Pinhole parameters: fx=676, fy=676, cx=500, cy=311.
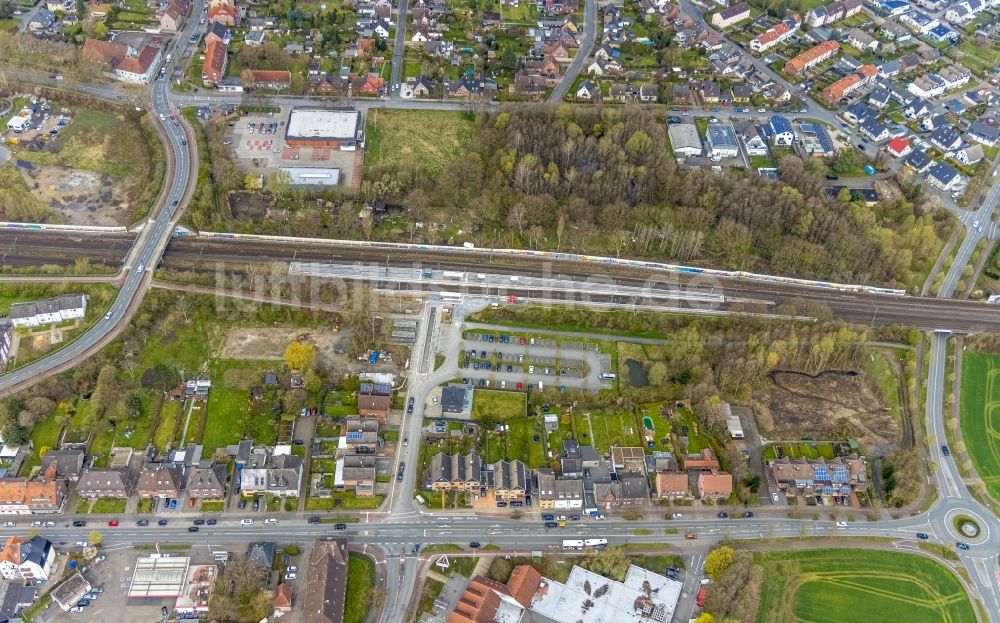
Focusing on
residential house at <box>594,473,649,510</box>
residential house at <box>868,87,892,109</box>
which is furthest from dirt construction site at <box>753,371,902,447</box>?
A: residential house at <box>868,87,892,109</box>

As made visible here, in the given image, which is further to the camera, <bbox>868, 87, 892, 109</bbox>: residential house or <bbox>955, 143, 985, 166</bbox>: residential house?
<bbox>868, 87, 892, 109</bbox>: residential house

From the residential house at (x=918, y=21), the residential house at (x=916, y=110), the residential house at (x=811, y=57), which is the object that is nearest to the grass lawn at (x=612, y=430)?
the residential house at (x=916, y=110)

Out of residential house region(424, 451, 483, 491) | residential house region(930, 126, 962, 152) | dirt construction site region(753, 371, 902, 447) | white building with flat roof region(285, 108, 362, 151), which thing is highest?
residential house region(930, 126, 962, 152)

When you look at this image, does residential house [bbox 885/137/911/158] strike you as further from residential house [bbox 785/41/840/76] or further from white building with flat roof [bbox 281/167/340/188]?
white building with flat roof [bbox 281/167/340/188]

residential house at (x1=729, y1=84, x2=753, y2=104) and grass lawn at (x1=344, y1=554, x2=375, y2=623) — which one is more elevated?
residential house at (x1=729, y1=84, x2=753, y2=104)

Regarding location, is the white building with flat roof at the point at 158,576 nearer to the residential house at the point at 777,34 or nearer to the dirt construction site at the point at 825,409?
the dirt construction site at the point at 825,409

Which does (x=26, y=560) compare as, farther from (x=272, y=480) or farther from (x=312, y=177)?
(x=312, y=177)

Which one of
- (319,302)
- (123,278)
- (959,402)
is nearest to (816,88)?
(959,402)

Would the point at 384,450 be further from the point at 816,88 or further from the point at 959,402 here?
the point at 816,88
